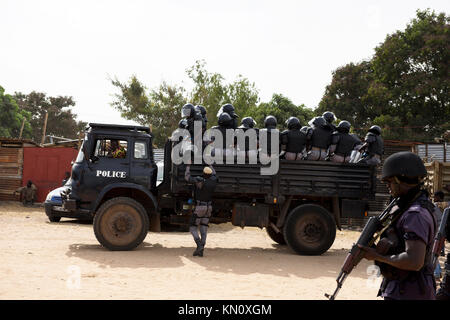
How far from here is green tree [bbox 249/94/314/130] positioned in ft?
109

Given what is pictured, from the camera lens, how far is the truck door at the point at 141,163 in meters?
10.4

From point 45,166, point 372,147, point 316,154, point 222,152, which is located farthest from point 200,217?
point 45,166

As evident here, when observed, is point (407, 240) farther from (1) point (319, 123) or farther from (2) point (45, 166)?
(2) point (45, 166)

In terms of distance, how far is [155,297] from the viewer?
20.9ft

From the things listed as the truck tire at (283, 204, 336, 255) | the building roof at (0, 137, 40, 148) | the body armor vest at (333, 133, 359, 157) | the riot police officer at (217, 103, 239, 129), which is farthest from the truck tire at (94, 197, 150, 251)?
the building roof at (0, 137, 40, 148)

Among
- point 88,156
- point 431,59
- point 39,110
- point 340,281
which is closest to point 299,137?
point 88,156

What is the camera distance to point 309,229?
10.5 meters

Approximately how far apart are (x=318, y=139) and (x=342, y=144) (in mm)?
542

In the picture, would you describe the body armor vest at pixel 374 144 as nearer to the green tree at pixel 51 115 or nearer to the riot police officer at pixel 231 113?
the riot police officer at pixel 231 113

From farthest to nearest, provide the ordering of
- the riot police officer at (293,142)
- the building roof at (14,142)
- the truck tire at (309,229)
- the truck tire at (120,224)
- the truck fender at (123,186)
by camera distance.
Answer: the building roof at (14,142)
the riot police officer at (293,142)
the truck tire at (309,229)
the truck fender at (123,186)
the truck tire at (120,224)

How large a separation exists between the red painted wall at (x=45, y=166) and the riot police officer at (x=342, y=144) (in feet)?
47.5

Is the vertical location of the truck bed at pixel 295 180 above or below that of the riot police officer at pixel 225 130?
below

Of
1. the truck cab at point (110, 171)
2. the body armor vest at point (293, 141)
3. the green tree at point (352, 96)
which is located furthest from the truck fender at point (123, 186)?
the green tree at point (352, 96)
